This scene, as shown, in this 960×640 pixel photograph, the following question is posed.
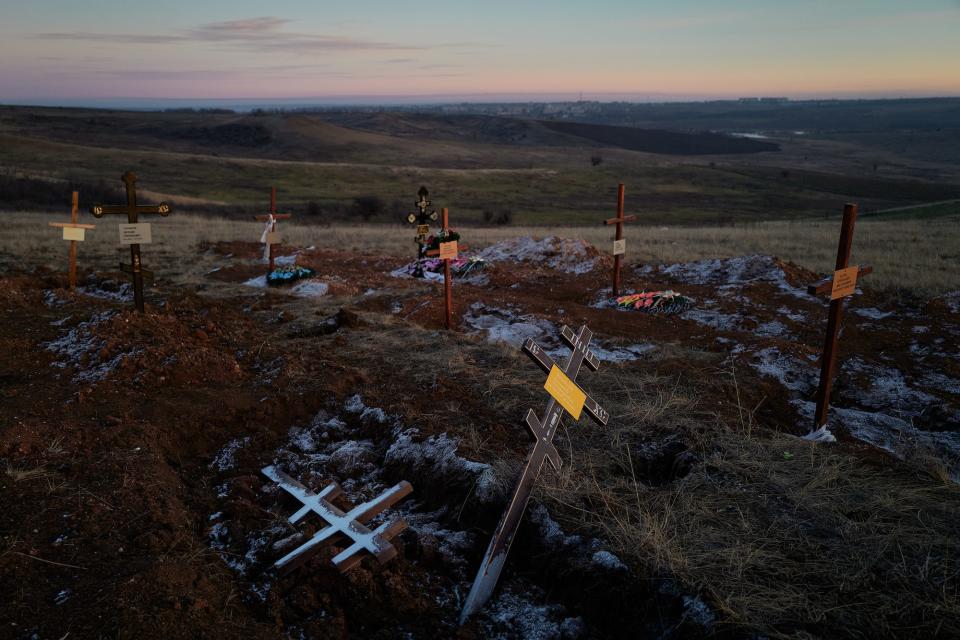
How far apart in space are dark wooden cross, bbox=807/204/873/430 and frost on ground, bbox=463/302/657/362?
2698mm

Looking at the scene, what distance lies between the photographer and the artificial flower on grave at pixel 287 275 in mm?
13898

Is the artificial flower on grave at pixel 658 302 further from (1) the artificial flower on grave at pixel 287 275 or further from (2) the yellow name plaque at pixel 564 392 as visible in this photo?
(2) the yellow name plaque at pixel 564 392

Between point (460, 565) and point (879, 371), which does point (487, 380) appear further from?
point (879, 371)

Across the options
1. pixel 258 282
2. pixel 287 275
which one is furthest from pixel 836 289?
pixel 258 282

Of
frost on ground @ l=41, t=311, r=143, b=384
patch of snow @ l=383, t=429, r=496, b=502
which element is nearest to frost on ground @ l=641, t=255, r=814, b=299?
patch of snow @ l=383, t=429, r=496, b=502

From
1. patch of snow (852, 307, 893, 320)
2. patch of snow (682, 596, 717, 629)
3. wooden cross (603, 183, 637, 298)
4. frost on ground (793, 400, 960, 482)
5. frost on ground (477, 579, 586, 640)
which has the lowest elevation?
patch of snow (852, 307, 893, 320)

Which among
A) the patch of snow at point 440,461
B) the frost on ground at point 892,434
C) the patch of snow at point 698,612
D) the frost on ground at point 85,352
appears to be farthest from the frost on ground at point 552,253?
the patch of snow at point 698,612

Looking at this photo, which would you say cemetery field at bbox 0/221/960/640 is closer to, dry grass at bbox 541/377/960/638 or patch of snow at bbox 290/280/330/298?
dry grass at bbox 541/377/960/638

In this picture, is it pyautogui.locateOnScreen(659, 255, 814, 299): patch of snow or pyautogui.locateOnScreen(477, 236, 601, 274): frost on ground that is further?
pyautogui.locateOnScreen(477, 236, 601, 274): frost on ground

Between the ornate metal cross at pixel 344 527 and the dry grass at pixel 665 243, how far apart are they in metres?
12.9

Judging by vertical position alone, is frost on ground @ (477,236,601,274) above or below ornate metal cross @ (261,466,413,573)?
below

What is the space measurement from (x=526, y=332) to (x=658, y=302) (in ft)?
10.7

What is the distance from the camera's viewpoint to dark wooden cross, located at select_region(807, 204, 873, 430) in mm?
5966

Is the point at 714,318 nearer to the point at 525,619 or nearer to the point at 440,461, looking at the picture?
the point at 440,461
